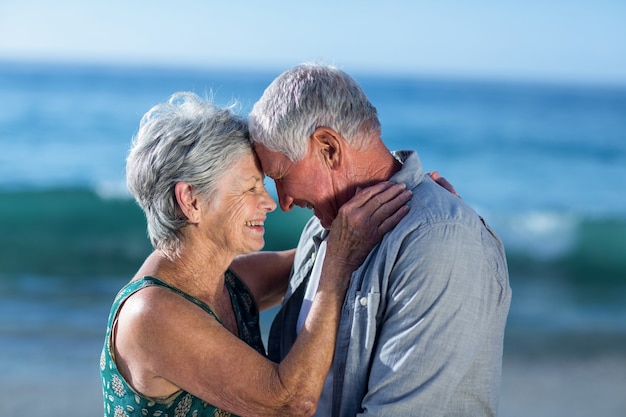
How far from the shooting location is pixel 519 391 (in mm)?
5516

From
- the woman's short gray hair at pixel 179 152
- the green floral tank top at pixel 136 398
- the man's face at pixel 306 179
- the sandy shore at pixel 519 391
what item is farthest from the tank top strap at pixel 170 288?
the sandy shore at pixel 519 391

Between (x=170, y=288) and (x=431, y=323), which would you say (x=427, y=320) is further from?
(x=170, y=288)

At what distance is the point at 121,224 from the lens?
1105cm

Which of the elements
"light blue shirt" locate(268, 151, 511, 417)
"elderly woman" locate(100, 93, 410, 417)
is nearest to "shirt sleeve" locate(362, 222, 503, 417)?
"light blue shirt" locate(268, 151, 511, 417)

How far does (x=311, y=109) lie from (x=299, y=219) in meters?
8.70

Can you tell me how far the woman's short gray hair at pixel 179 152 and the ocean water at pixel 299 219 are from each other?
0.18 metres

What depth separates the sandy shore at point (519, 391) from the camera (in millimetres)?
5082

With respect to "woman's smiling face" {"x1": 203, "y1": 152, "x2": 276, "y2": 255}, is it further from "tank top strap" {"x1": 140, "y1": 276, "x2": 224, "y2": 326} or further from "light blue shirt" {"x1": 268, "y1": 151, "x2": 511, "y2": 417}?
"light blue shirt" {"x1": 268, "y1": 151, "x2": 511, "y2": 417}

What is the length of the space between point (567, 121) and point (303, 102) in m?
26.7

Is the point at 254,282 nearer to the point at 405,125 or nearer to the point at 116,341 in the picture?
the point at 116,341

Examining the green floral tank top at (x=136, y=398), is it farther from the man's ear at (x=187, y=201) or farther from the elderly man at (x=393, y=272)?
the elderly man at (x=393, y=272)

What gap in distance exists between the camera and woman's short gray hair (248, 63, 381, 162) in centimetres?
231

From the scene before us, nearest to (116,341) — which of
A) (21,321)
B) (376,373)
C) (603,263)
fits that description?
(376,373)

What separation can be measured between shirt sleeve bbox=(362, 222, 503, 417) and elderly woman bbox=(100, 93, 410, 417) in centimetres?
16
